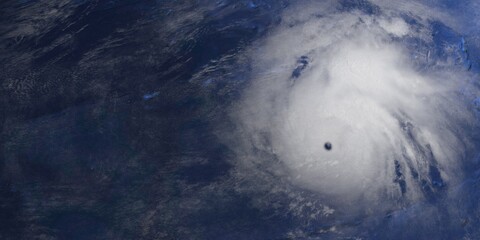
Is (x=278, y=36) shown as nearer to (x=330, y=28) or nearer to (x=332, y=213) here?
(x=330, y=28)

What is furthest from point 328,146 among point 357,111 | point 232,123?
point 232,123

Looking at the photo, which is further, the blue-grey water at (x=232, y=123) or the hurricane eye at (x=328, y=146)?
the hurricane eye at (x=328, y=146)

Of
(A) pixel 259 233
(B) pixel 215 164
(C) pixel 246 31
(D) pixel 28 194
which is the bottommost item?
(A) pixel 259 233

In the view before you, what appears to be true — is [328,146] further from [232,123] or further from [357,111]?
[232,123]

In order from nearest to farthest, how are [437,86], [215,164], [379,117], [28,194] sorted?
[28,194] → [215,164] → [379,117] → [437,86]

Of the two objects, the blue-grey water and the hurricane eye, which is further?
the hurricane eye

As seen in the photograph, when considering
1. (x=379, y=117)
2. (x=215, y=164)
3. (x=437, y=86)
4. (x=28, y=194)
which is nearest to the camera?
(x=28, y=194)

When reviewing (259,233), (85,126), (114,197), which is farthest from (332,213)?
(85,126)

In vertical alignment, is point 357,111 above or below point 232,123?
below

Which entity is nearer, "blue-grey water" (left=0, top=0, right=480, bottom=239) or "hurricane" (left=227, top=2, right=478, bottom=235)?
"blue-grey water" (left=0, top=0, right=480, bottom=239)

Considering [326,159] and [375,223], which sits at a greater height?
[326,159]

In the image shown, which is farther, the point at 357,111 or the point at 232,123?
the point at 357,111
